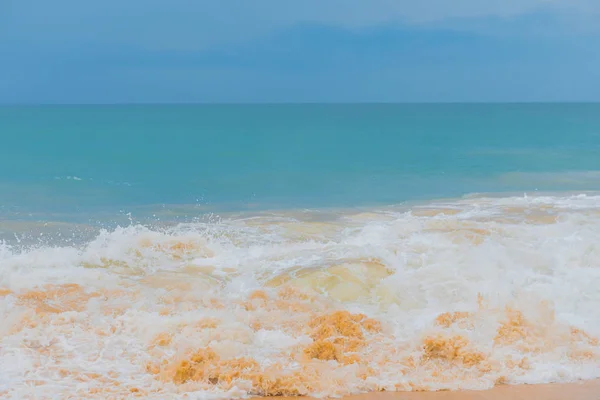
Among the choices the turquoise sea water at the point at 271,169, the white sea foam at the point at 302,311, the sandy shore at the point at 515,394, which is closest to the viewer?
the sandy shore at the point at 515,394

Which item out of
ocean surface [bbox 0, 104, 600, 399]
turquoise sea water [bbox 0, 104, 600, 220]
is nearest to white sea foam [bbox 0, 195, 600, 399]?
ocean surface [bbox 0, 104, 600, 399]

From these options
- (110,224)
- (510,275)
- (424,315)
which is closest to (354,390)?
(424,315)

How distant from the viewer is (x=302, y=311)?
318 inches

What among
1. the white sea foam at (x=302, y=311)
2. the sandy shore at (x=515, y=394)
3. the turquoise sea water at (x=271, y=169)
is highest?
the turquoise sea water at (x=271, y=169)

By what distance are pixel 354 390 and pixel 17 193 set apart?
16.2 metres

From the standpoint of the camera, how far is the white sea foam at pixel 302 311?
20.2 ft

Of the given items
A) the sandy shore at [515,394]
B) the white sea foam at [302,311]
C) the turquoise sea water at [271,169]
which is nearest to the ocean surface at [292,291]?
the white sea foam at [302,311]

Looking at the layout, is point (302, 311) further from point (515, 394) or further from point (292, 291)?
point (515, 394)

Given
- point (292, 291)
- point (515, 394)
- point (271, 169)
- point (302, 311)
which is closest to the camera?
point (515, 394)

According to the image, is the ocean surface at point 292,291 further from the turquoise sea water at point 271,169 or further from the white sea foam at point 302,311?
the turquoise sea water at point 271,169

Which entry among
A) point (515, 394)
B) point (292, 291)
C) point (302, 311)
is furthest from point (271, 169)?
point (515, 394)

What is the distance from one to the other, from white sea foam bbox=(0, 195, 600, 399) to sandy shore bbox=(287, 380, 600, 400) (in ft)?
0.38

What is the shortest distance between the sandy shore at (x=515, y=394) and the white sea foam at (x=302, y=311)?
0.12 metres

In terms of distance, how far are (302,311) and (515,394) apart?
2945 millimetres
